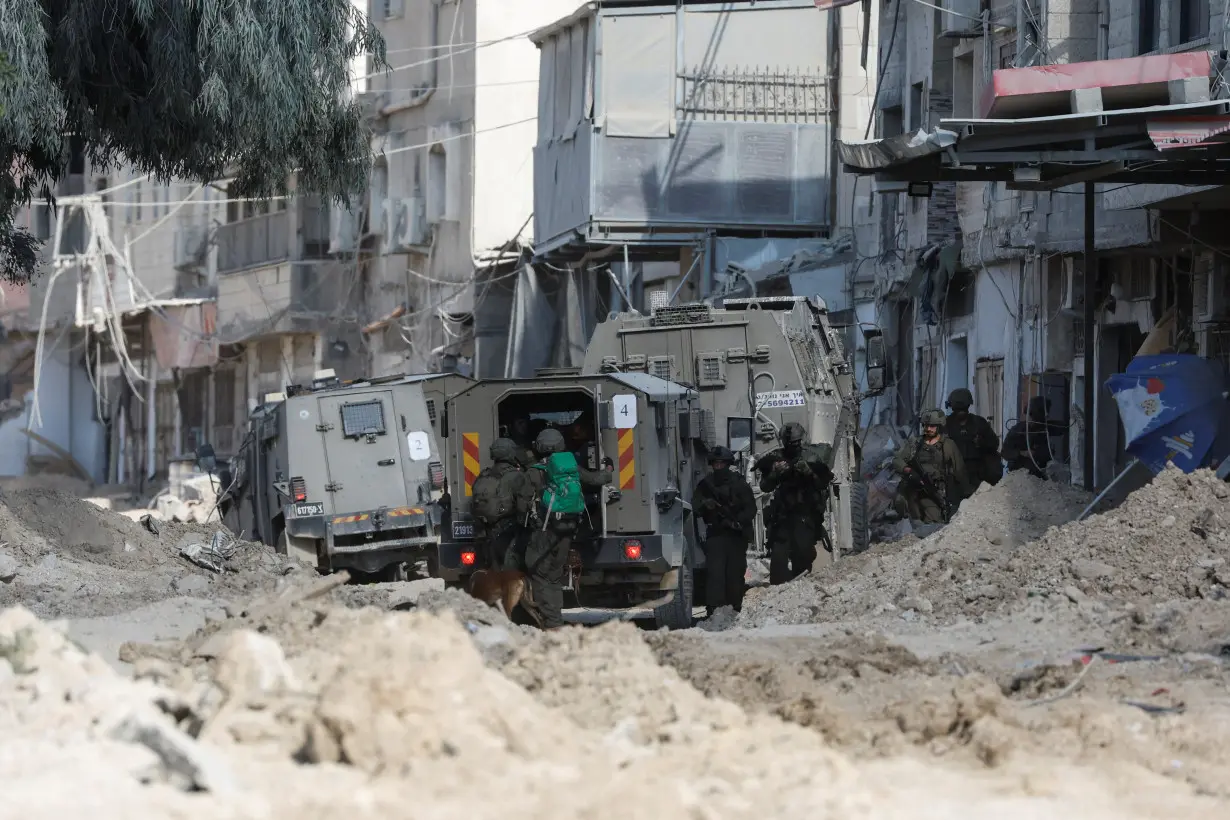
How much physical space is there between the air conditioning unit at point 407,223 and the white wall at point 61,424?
47.9ft

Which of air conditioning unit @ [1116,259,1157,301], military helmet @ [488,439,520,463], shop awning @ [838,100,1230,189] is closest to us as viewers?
shop awning @ [838,100,1230,189]

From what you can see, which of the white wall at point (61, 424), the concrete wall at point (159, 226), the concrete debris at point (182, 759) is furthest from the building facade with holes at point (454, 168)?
the concrete debris at point (182, 759)

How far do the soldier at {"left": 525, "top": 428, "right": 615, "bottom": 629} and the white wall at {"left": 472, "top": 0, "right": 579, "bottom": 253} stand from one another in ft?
66.8

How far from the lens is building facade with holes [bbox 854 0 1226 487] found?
17406 millimetres

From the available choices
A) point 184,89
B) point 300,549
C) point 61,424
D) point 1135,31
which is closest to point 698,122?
point 1135,31

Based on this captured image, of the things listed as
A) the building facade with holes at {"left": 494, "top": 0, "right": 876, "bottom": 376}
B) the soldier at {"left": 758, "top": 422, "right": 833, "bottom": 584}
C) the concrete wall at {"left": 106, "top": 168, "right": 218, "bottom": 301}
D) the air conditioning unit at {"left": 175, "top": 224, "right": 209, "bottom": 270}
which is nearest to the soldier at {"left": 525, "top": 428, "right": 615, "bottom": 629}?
the soldier at {"left": 758, "top": 422, "right": 833, "bottom": 584}

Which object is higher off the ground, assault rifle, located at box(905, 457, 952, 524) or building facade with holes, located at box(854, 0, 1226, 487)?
building facade with holes, located at box(854, 0, 1226, 487)

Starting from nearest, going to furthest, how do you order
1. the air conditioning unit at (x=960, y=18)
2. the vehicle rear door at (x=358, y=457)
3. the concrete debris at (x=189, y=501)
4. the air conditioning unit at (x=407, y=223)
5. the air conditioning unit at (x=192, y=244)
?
1. the vehicle rear door at (x=358, y=457)
2. the air conditioning unit at (x=960, y=18)
3. the concrete debris at (x=189, y=501)
4. the air conditioning unit at (x=407, y=223)
5. the air conditioning unit at (x=192, y=244)

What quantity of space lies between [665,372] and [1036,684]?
28.7ft

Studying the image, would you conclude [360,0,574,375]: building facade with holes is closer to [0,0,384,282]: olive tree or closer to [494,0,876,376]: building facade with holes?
[494,0,876,376]: building facade with holes

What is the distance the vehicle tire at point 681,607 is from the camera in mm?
14625

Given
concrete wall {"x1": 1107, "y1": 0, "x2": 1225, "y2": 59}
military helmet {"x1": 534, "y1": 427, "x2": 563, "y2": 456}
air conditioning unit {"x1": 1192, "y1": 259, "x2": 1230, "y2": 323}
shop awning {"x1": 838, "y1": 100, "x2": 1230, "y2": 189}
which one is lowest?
military helmet {"x1": 534, "y1": 427, "x2": 563, "y2": 456}

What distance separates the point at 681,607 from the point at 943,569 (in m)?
2.06

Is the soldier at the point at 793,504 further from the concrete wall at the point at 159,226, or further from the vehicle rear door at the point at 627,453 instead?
the concrete wall at the point at 159,226
